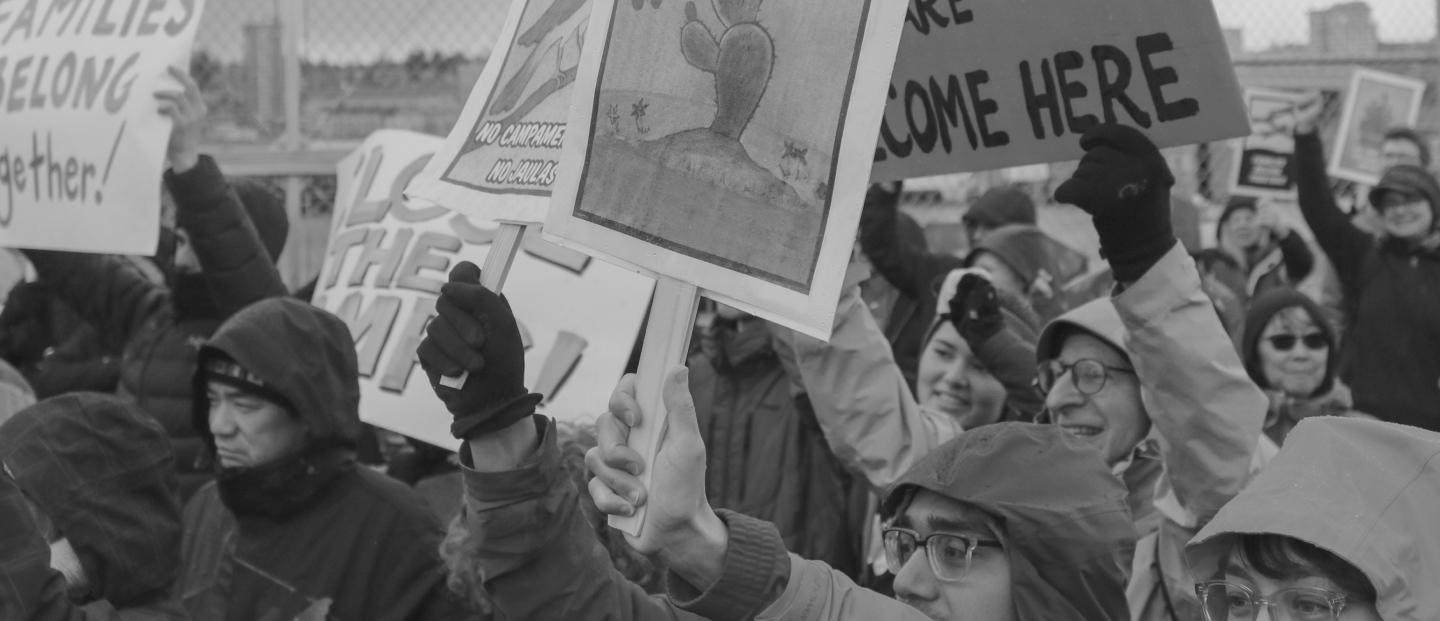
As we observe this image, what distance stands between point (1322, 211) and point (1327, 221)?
1.6 inches

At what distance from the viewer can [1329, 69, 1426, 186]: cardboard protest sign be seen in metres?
7.19

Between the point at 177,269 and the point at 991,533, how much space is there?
108 inches

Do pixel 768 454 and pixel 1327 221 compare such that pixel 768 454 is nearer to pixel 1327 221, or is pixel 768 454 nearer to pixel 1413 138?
pixel 1327 221

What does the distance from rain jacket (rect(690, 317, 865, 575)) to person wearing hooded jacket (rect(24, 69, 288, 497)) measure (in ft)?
4.25

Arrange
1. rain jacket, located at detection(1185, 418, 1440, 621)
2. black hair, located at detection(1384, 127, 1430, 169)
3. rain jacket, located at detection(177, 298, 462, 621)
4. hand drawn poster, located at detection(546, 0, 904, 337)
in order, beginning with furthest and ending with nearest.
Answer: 1. black hair, located at detection(1384, 127, 1430, 169)
2. rain jacket, located at detection(177, 298, 462, 621)
3. hand drawn poster, located at detection(546, 0, 904, 337)
4. rain jacket, located at detection(1185, 418, 1440, 621)

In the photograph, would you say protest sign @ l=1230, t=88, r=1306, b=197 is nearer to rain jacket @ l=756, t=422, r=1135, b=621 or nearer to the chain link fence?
the chain link fence

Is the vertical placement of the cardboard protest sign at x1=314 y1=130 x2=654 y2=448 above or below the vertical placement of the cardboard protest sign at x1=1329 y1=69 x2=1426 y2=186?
below

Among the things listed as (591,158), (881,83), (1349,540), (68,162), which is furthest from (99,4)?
(1349,540)

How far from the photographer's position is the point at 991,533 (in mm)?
2561

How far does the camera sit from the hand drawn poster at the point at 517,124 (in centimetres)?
228

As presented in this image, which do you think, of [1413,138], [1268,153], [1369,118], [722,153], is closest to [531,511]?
[722,153]

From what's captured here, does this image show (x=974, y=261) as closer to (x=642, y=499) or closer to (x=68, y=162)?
(x=68, y=162)

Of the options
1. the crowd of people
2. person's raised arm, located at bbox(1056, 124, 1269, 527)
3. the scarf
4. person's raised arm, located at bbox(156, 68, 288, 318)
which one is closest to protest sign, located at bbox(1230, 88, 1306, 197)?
the crowd of people

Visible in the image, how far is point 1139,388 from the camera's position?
11.2 feet
